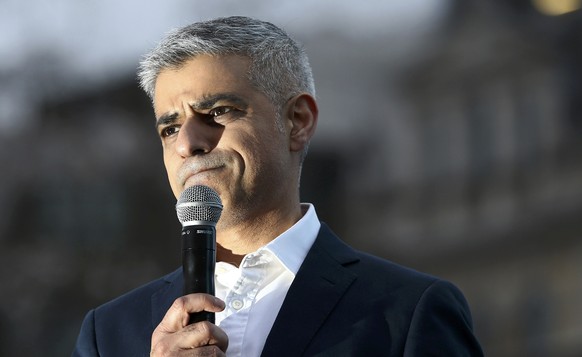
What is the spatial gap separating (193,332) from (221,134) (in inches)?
32.7

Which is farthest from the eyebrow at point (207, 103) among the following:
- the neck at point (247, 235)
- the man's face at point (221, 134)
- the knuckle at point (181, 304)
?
the knuckle at point (181, 304)

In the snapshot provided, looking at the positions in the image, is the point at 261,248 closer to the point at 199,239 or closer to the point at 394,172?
the point at 199,239

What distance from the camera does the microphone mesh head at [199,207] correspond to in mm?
3092

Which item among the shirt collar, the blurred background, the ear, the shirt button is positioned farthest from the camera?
the blurred background

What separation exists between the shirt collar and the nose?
0.33 meters

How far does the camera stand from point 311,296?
352 cm

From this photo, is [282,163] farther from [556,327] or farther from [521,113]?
[521,113]

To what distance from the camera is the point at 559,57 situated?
2436 centimetres

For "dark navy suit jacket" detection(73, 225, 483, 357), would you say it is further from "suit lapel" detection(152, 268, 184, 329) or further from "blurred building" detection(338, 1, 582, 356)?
"blurred building" detection(338, 1, 582, 356)

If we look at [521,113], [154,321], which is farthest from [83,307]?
[154,321]

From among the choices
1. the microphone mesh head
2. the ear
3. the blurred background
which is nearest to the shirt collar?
the ear

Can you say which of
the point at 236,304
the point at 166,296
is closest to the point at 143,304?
the point at 166,296

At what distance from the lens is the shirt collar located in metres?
3.63

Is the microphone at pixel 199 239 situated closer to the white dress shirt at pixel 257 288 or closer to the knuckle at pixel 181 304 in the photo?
the knuckle at pixel 181 304
